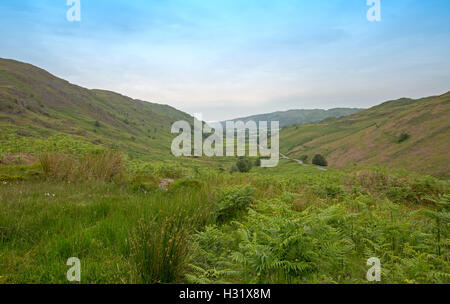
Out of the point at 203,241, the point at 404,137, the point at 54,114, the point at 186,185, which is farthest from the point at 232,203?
the point at 54,114

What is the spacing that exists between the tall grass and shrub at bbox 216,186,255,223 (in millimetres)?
5172

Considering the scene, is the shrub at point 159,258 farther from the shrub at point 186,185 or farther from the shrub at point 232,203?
the shrub at point 186,185

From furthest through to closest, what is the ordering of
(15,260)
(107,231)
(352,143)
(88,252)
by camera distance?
(352,143), (107,231), (88,252), (15,260)

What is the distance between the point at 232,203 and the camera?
6.22 meters

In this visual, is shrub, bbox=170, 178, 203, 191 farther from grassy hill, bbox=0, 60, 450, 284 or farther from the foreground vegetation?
the foreground vegetation

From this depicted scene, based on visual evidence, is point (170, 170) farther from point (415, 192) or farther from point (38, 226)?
point (415, 192)

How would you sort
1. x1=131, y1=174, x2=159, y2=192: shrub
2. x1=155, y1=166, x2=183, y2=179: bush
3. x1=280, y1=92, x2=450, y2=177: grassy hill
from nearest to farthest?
x1=131, y1=174, x2=159, y2=192: shrub
x1=155, y1=166, x2=183, y2=179: bush
x1=280, y1=92, x2=450, y2=177: grassy hill

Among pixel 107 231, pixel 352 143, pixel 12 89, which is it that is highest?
pixel 12 89

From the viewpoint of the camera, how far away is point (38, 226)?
430 centimetres

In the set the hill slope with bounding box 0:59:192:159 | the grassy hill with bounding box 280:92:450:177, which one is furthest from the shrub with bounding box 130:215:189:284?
the hill slope with bounding box 0:59:192:159

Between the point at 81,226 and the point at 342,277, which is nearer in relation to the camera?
the point at 342,277

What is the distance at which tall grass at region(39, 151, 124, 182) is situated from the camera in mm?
8507

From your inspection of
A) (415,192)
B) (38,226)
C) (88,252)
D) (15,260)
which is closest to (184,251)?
(88,252)
